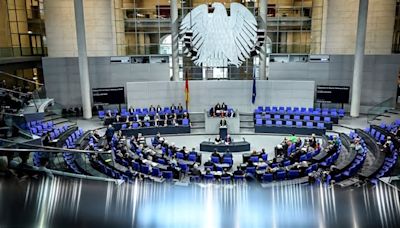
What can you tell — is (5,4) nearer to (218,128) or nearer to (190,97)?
(190,97)

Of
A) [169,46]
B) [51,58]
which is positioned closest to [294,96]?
[169,46]

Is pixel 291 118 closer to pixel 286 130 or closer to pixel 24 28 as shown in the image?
pixel 286 130

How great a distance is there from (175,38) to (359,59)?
13.2 meters

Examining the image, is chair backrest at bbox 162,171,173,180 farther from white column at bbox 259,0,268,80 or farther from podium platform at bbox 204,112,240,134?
white column at bbox 259,0,268,80

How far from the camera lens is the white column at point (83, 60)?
74.7 feet

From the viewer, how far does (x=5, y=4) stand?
2673 cm

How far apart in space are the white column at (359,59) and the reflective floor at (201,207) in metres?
20.7

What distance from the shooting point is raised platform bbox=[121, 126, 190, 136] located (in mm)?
21375

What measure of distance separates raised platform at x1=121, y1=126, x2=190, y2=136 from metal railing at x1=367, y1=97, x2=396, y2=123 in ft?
42.2

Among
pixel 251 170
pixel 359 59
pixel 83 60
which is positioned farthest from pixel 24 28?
pixel 359 59

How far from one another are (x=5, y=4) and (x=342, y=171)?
27547 mm

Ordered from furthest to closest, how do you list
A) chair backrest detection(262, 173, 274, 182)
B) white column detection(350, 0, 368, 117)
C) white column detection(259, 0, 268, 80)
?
white column detection(259, 0, 268, 80), white column detection(350, 0, 368, 117), chair backrest detection(262, 173, 274, 182)

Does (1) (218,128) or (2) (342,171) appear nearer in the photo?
(2) (342,171)

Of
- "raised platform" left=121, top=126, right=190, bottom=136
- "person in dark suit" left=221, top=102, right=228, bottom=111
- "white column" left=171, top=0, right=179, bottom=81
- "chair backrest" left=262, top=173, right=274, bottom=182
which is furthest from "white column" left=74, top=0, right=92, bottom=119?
"chair backrest" left=262, top=173, right=274, bottom=182
